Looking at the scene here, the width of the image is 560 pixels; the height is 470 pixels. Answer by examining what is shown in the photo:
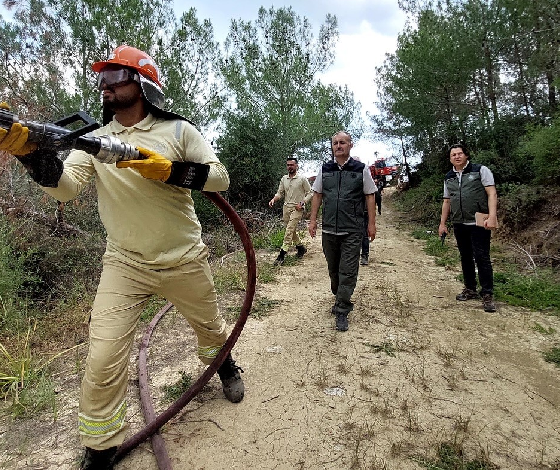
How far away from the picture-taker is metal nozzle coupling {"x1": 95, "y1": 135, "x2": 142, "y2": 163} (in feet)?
5.76

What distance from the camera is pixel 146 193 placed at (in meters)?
2.23

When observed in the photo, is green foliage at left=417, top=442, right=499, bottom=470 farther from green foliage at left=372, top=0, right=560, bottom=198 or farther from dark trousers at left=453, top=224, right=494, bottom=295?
green foliage at left=372, top=0, right=560, bottom=198

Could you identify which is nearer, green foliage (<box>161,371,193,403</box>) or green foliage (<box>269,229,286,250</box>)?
green foliage (<box>161,371,193,403</box>)

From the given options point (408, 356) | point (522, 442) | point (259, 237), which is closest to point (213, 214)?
point (259, 237)

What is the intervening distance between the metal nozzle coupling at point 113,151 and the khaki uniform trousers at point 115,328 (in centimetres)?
72

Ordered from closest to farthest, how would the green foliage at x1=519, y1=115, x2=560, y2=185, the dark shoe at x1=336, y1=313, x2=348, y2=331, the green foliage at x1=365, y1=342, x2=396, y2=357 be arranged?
Result: the green foliage at x1=365, y1=342, x2=396, y2=357 < the dark shoe at x1=336, y1=313, x2=348, y2=331 < the green foliage at x1=519, y1=115, x2=560, y2=185

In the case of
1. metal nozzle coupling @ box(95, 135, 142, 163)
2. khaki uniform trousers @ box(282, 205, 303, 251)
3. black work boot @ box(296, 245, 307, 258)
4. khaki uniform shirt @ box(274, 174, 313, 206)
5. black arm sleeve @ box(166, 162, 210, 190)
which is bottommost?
black work boot @ box(296, 245, 307, 258)

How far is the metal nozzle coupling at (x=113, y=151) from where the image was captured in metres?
1.75

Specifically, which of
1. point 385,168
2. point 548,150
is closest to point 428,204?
point 548,150

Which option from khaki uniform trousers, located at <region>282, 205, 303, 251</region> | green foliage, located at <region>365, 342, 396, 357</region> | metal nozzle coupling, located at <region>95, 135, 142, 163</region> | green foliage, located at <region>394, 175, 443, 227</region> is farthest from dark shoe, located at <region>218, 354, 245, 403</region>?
green foliage, located at <region>394, 175, 443, 227</region>

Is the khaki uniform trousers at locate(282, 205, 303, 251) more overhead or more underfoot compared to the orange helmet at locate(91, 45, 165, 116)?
more underfoot

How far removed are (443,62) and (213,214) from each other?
850 cm

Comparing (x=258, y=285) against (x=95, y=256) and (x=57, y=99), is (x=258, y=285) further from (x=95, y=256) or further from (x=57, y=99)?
(x=57, y=99)

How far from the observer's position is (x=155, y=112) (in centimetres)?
236
